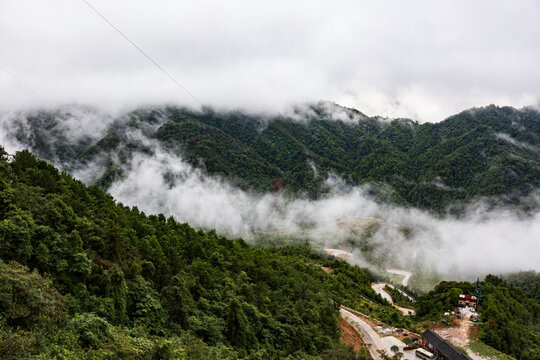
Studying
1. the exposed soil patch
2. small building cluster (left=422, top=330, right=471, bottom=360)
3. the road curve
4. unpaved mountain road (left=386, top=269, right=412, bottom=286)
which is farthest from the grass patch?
unpaved mountain road (left=386, top=269, right=412, bottom=286)

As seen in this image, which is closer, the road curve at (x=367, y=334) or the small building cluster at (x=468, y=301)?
the road curve at (x=367, y=334)

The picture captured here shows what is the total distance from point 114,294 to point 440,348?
153ft

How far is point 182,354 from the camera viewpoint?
64.5 ft

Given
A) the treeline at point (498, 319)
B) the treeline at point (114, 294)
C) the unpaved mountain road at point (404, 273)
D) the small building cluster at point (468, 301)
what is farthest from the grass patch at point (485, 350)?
the unpaved mountain road at point (404, 273)

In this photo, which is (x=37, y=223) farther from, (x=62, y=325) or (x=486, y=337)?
(x=486, y=337)

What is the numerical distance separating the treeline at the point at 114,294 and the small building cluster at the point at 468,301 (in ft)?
123

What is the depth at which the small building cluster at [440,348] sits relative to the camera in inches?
1725

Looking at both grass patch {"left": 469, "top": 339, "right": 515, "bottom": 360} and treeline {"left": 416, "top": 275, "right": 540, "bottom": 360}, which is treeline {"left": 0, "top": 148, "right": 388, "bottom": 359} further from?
treeline {"left": 416, "top": 275, "right": 540, "bottom": 360}

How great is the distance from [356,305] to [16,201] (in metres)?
73.4

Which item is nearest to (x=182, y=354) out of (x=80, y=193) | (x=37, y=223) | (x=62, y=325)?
(x=62, y=325)

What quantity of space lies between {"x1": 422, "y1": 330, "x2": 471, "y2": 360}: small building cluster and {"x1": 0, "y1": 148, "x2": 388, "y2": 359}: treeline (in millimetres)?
16319

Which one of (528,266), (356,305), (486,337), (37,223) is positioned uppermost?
(528,266)

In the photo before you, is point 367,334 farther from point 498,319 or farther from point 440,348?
point 498,319

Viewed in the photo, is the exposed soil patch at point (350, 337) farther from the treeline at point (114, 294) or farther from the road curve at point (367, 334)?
the treeline at point (114, 294)
